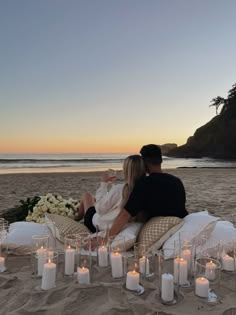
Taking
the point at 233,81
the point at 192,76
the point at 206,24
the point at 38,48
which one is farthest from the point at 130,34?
the point at 233,81

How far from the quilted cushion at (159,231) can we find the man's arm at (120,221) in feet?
0.88

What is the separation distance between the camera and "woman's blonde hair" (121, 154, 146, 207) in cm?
343

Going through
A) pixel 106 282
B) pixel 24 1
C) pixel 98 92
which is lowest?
pixel 106 282

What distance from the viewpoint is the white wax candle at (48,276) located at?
2.39 m

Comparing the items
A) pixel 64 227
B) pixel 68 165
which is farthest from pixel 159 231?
pixel 68 165

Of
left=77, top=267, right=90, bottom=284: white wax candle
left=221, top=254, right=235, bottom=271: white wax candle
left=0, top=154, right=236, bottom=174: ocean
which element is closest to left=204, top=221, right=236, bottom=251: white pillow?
left=221, top=254, right=235, bottom=271: white wax candle

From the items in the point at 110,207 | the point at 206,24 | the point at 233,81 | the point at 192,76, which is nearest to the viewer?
the point at 110,207

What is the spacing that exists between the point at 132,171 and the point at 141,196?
0.33 meters

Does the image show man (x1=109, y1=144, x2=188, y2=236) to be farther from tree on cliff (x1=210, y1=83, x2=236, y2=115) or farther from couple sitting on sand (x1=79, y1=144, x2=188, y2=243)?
tree on cliff (x1=210, y1=83, x2=236, y2=115)

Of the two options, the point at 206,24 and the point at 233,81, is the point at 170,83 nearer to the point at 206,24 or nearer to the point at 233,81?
the point at 206,24

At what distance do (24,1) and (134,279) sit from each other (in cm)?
1154

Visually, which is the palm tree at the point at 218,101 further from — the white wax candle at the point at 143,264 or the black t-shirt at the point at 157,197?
the white wax candle at the point at 143,264

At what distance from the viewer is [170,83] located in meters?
19.3

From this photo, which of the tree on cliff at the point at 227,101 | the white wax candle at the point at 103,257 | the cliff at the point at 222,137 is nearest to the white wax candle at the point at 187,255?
the white wax candle at the point at 103,257
